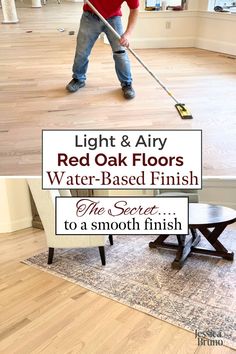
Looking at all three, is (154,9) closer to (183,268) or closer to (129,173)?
(183,268)

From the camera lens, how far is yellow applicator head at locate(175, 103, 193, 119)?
236 cm

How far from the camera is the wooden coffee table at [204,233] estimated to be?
9.20 feet

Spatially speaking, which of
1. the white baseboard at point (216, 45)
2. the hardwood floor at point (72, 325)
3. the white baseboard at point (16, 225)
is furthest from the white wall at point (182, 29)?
the hardwood floor at point (72, 325)

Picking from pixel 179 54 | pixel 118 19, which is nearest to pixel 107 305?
pixel 118 19

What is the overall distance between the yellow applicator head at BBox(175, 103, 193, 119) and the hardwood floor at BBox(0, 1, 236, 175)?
0.03 m

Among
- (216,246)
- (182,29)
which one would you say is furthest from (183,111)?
(182,29)

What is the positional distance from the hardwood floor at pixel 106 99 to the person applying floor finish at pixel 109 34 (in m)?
0.11

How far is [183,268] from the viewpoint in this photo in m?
2.78

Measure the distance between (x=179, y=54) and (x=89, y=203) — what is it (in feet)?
10.6

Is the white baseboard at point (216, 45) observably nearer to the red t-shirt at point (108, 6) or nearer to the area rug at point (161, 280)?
the red t-shirt at point (108, 6)

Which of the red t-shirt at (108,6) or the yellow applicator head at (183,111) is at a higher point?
the red t-shirt at (108,6)

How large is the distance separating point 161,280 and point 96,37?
1.85 m

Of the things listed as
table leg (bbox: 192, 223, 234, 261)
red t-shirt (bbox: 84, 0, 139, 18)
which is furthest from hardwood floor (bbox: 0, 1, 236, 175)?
table leg (bbox: 192, 223, 234, 261)

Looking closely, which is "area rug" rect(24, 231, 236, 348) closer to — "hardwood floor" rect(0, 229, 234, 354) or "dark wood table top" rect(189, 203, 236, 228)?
"hardwood floor" rect(0, 229, 234, 354)
